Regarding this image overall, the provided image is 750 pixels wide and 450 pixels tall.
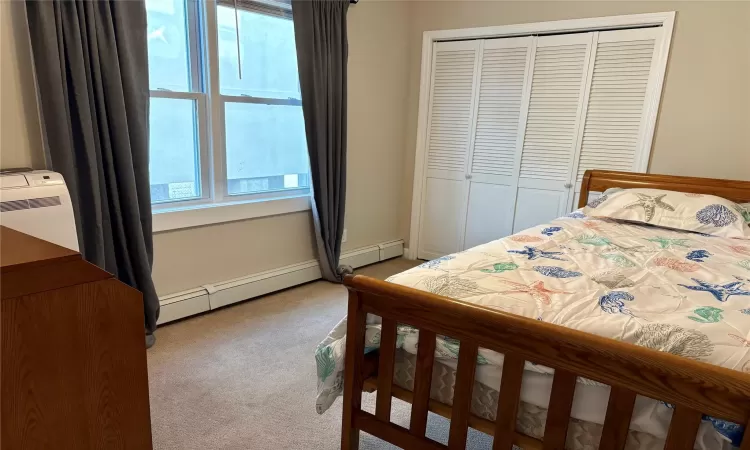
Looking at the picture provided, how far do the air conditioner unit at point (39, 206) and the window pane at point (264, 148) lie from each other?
1.10m

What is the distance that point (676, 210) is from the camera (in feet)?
7.84

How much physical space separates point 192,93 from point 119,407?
203 centimetres

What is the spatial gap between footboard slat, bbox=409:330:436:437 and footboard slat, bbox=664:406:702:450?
0.55 meters

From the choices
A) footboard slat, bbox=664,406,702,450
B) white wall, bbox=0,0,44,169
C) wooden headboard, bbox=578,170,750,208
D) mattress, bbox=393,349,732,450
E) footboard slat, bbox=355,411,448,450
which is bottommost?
footboard slat, bbox=355,411,448,450

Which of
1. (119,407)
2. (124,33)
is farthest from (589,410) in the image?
(124,33)

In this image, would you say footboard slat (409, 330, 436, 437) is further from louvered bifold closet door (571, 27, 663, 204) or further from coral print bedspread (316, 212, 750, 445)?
louvered bifold closet door (571, 27, 663, 204)

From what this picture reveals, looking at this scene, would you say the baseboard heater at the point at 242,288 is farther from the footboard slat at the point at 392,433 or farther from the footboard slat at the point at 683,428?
the footboard slat at the point at 683,428

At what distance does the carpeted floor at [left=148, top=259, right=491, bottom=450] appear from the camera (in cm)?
171

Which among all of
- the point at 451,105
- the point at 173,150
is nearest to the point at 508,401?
the point at 173,150

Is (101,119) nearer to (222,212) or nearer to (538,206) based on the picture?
(222,212)

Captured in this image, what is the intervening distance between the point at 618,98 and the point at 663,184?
2.05 ft

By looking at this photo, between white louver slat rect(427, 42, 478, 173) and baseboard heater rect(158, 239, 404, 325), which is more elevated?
white louver slat rect(427, 42, 478, 173)

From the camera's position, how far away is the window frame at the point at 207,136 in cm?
250

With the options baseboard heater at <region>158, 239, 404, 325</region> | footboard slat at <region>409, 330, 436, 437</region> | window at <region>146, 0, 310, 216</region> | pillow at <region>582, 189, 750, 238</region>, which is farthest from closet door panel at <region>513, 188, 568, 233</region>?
footboard slat at <region>409, 330, 436, 437</region>
